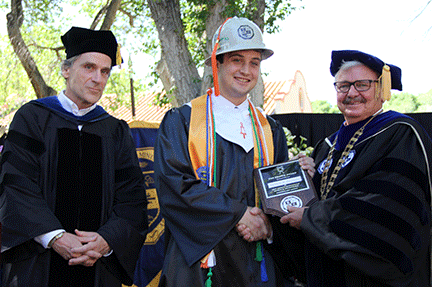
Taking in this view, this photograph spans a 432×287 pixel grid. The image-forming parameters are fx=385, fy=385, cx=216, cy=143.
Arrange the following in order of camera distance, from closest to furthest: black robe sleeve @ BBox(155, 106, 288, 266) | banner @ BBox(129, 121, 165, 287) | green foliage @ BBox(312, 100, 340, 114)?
1. black robe sleeve @ BBox(155, 106, 288, 266)
2. banner @ BBox(129, 121, 165, 287)
3. green foliage @ BBox(312, 100, 340, 114)

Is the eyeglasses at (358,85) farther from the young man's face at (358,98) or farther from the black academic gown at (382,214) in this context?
the black academic gown at (382,214)

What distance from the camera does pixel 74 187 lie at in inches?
106

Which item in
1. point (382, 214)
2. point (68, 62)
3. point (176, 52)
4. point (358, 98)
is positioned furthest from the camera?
point (176, 52)

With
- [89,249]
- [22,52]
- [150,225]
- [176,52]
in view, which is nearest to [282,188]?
[89,249]

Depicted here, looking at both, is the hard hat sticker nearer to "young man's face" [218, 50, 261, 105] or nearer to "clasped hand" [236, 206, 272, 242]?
"young man's face" [218, 50, 261, 105]

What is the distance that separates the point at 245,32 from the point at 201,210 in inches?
51.2

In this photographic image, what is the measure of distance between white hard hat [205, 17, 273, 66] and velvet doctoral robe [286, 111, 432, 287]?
1.01 metres

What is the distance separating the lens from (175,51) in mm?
8094

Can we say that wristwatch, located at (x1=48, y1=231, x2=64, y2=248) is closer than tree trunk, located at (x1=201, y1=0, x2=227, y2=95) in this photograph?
Yes

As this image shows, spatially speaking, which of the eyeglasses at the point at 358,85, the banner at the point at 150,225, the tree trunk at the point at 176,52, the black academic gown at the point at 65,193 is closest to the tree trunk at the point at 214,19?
the tree trunk at the point at 176,52

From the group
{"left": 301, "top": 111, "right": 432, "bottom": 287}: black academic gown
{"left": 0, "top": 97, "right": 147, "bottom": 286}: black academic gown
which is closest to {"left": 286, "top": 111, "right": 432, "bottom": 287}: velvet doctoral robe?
{"left": 301, "top": 111, "right": 432, "bottom": 287}: black academic gown

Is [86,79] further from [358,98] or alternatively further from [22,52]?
[22,52]

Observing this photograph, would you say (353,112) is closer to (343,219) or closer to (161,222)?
(343,219)

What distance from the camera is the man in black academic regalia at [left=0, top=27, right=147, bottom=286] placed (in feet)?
8.12
